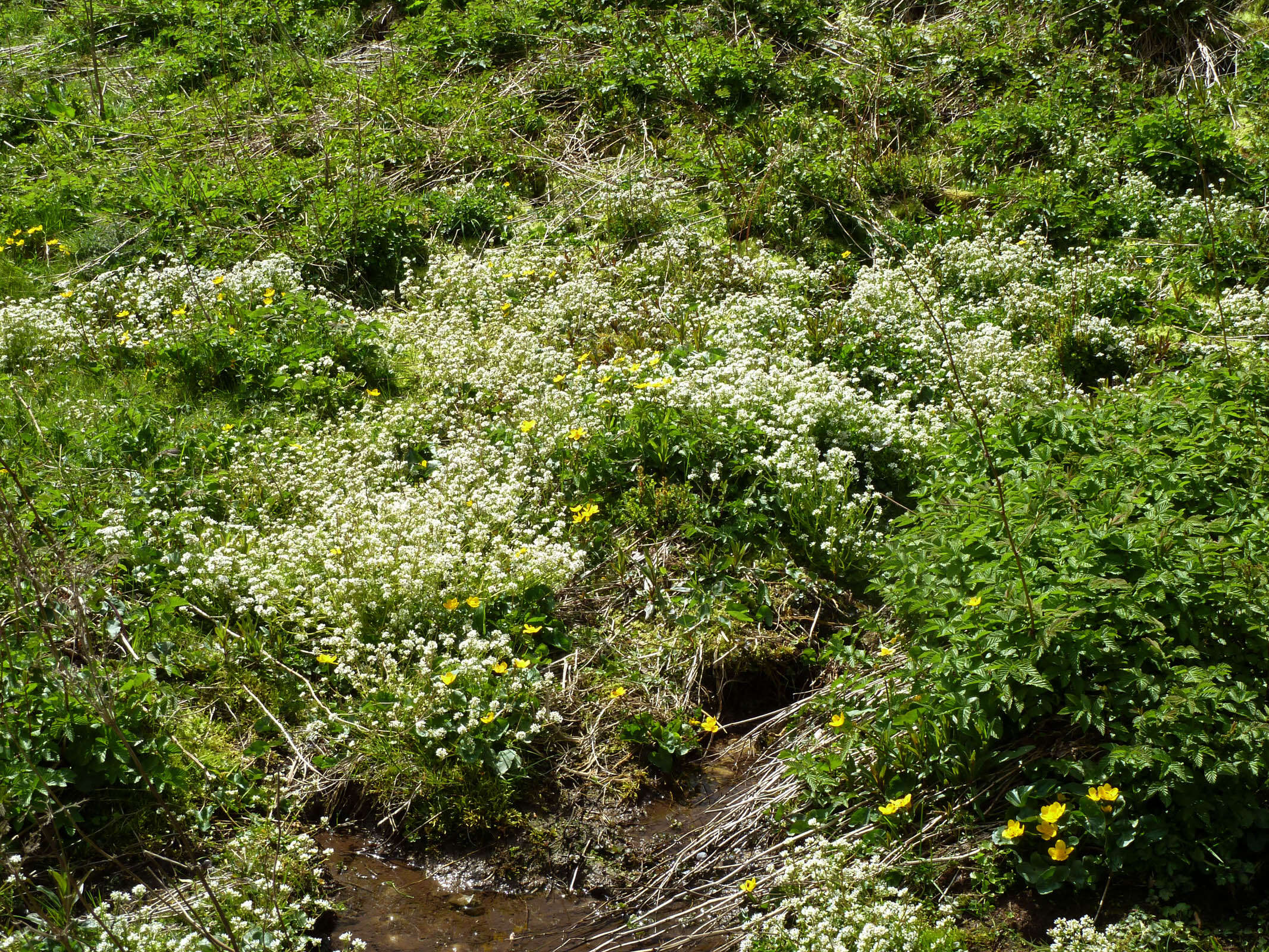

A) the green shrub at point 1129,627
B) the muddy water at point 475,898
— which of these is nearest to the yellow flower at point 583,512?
the muddy water at point 475,898

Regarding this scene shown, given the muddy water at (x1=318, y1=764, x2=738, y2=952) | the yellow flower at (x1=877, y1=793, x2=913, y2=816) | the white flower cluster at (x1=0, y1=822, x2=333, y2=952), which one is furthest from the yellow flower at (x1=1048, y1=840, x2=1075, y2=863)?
the white flower cluster at (x1=0, y1=822, x2=333, y2=952)

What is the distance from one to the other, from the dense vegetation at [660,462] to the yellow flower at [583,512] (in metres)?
0.09

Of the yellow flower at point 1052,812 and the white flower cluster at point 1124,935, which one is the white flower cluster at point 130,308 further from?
the white flower cluster at point 1124,935

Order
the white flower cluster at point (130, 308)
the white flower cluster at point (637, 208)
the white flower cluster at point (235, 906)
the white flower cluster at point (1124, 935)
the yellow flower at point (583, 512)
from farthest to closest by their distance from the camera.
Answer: the white flower cluster at point (637, 208) → the white flower cluster at point (130, 308) → the yellow flower at point (583, 512) → the white flower cluster at point (235, 906) → the white flower cluster at point (1124, 935)

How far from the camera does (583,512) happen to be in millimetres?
5441

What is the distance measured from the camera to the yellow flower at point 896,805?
358cm

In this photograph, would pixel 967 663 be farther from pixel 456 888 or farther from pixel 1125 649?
pixel 456 888

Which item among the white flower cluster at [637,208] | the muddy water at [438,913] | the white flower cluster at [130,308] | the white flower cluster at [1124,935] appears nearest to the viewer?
the white flower cluster at [1124,935]

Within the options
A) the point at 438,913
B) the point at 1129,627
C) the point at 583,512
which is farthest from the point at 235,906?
the point at 1129,627

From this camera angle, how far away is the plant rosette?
3.26 m

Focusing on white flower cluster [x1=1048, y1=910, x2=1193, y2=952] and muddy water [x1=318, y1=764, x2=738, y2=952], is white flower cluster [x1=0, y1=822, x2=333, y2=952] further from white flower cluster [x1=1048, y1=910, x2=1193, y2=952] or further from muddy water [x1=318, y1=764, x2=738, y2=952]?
white flower cluster [x1=1048, y1=910, x2=1193, y2=952]

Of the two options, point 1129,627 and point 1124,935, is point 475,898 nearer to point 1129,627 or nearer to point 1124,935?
point 1124,935

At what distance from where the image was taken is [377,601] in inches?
196

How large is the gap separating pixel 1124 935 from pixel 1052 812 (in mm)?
386
